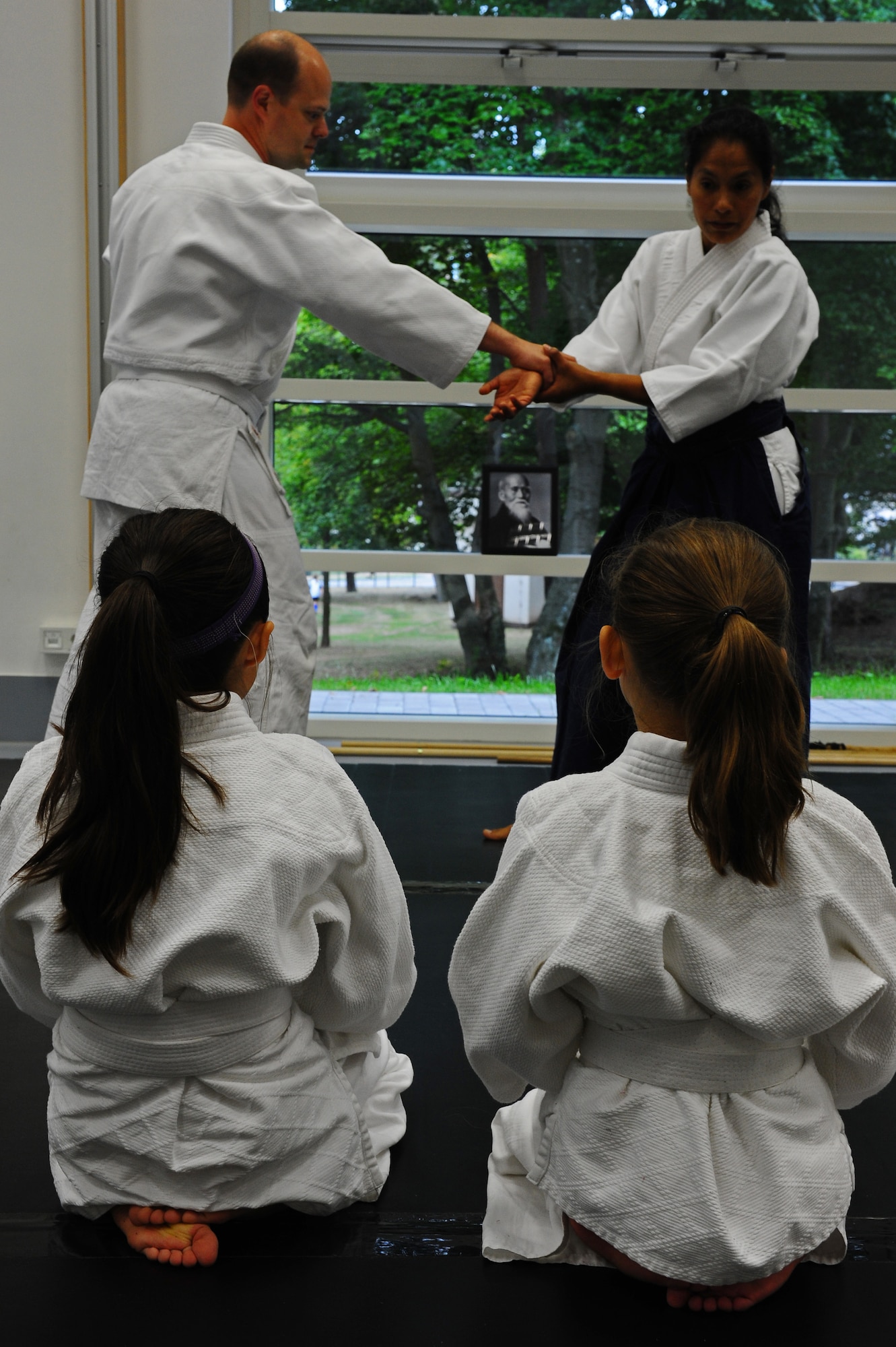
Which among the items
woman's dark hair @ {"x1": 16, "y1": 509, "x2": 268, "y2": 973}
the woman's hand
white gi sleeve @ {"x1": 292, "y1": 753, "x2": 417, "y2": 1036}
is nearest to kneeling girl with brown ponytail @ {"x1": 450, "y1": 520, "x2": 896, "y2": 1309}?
white gi sleeve @ {"x1": 292, "y1": 753, "x2": 417, "y2": 1036}

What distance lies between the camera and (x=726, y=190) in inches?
91.4

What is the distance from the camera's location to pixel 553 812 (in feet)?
4.01

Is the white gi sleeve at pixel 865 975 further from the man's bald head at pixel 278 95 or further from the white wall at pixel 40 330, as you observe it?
the white wall at pixel 40 330

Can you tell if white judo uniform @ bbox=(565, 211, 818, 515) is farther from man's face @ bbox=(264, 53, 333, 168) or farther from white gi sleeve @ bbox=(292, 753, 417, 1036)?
white gi sleeve @ bbox=(292, 753, 417, 1036)

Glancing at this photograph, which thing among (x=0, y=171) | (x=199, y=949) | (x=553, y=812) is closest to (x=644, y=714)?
(x=553, y=812)

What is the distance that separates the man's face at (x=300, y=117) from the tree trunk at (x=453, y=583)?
1.63 meters

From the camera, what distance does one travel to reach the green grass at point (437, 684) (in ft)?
13.9

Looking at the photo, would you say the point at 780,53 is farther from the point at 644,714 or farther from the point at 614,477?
the point at 644,714

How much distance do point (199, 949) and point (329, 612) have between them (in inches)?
121

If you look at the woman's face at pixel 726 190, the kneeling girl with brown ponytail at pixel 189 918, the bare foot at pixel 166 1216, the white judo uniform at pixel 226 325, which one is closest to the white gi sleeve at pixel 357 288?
the white judo uniform at pixel 226 325

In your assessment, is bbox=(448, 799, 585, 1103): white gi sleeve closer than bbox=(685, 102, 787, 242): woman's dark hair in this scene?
Yes

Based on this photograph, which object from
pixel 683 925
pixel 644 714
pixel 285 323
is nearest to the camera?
pixel 683 925

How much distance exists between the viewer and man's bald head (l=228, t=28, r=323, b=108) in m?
2.31

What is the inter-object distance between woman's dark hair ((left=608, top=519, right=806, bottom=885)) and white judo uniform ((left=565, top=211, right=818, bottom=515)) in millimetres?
1178
